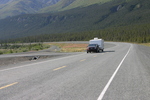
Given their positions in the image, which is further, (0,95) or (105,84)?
(105,84)

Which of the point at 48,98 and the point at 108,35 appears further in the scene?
the point at 108,35

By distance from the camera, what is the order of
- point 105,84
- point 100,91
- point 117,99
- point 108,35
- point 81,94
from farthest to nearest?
1. point 108,35
2. point 105,84
3. point 100,91
4. point 81,94
5. point 117,99

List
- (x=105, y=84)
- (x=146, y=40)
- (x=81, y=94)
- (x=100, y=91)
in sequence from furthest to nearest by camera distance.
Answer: (x=146, y=40) < (x=105, y=84) < (x=100, y=91) < (x=81, y=94)

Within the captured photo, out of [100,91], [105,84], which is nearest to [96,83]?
[105,84]

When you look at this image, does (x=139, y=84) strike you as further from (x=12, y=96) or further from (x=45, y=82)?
(x=12, y=96)

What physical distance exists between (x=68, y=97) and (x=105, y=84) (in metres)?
2.43

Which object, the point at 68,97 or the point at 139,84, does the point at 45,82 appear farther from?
the point at 139,84

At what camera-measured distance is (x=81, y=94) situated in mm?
6812

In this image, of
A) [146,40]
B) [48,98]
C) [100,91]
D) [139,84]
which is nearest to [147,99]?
[100,91]

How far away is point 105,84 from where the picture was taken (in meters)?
8.42

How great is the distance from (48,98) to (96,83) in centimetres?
280

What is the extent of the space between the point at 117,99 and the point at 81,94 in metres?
1.15

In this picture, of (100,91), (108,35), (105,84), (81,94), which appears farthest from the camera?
(108,35)

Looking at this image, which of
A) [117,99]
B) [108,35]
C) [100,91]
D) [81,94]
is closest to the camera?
[117,99]
